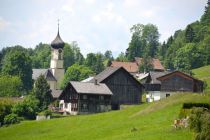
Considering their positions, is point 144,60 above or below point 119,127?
above

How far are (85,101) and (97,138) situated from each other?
4031cm

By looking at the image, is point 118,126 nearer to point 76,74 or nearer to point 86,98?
point 86,98

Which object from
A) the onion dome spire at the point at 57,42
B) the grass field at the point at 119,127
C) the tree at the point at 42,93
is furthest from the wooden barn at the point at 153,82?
the grass field at the point at 119,127

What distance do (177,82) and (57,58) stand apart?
155ft

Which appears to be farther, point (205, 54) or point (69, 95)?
point (205, 54)

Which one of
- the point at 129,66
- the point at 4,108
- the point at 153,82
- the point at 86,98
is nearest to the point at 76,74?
the point at 129,66

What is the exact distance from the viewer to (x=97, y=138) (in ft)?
162

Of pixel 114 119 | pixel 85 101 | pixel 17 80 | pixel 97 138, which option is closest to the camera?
pixel 97 138

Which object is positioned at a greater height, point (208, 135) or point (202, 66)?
point (202, 66)

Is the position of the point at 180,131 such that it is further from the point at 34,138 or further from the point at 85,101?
the point at 85,101

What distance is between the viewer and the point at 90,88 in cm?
9019

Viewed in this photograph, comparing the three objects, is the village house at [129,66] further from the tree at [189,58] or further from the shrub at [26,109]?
the shrub at [26,109]

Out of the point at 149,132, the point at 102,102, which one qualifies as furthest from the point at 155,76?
the point at 149,132

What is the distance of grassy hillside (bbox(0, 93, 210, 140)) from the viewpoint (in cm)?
4469
